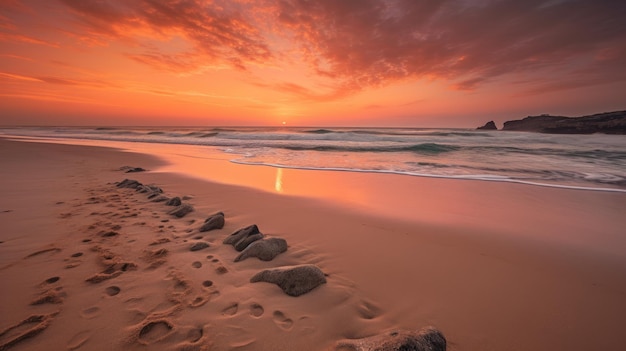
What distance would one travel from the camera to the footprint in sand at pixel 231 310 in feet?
6.81

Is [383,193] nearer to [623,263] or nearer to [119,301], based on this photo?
[623,263]

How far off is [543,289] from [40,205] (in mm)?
7899

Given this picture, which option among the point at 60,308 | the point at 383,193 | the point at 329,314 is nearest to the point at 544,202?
the point at 383,193

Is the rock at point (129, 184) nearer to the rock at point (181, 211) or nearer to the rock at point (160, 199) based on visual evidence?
the rock at point (160, 199)

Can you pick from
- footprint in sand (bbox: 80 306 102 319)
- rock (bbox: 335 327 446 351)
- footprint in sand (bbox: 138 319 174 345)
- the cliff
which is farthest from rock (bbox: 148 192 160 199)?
the cliff

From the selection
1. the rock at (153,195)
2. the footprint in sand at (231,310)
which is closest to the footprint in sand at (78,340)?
the footprint in sand at (231,310)

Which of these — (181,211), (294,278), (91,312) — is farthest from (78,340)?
(181,211)

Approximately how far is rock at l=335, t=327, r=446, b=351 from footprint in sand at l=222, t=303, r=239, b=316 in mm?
923

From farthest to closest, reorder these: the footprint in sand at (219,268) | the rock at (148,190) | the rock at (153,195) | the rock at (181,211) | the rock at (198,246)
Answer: the rock at (148,190) < the rock at (153,195) < the rock at (181,211) < the rock at (198,246) < the footprint in sand at (219,268)

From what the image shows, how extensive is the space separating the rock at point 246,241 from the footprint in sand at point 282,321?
1.27m

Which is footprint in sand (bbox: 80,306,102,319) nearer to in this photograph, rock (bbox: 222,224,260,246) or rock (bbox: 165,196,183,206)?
rock (bbox: 222,224,260,246)

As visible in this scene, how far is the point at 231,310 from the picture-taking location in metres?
2.12

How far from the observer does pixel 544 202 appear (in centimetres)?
564

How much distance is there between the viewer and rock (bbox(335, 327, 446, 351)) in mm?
1588
